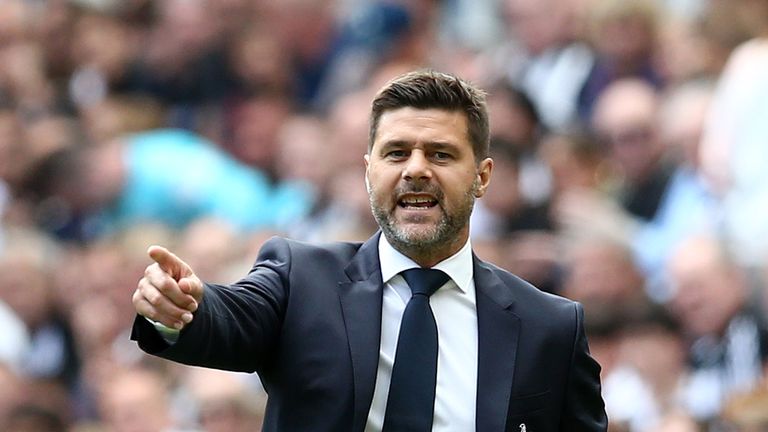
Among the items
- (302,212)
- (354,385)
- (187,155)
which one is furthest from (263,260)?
(187,155)

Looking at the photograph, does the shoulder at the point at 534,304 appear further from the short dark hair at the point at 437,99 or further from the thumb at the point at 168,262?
the thumb at the point at 168,262

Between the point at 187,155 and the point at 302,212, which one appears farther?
the point at 187,155

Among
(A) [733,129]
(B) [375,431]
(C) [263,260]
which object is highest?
(A) [733,129]

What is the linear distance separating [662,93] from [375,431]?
367 centimetres

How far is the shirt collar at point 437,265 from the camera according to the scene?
11.4 ft

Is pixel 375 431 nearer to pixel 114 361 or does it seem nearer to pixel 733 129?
pixel 733 129

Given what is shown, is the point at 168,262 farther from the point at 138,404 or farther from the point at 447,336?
the point at 138,404

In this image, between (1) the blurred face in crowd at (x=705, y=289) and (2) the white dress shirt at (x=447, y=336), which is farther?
(1) the blurred face in crowd at (x=705, y=289)

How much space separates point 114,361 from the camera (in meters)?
7.36

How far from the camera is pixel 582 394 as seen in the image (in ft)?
11.4

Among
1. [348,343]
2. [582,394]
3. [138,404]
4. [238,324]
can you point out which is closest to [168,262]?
[238,324]

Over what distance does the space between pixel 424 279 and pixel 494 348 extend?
0.68 feet

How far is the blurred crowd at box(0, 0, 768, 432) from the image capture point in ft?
19.7

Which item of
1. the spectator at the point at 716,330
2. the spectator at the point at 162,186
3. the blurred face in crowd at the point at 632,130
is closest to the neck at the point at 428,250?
the spectator at the point at 716,330
